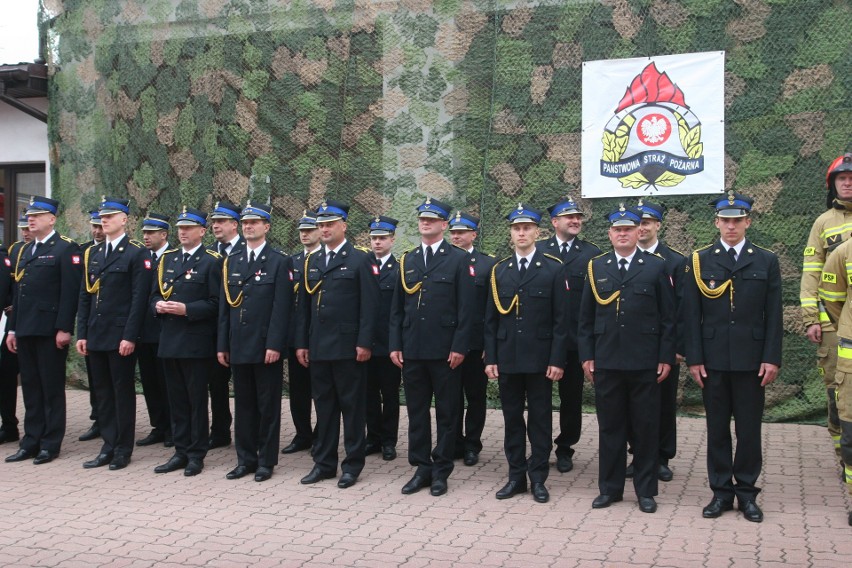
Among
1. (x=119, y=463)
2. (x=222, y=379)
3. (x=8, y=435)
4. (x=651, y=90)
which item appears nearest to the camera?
(x=119, y=463)

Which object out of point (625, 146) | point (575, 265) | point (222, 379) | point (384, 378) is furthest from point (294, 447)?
point (625, 146)

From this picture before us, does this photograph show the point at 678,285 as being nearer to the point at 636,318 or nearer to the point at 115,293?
Result: the point at 636,318

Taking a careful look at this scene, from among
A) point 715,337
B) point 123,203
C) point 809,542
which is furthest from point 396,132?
point 809,542

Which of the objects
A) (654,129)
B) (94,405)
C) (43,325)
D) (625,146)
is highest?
(654,129)

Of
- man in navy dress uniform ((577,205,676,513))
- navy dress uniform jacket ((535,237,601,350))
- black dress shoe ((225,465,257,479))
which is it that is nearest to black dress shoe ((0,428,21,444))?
black dress shoe ((225,465,257,479))

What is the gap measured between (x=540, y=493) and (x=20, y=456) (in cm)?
415

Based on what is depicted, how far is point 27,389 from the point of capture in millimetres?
7523

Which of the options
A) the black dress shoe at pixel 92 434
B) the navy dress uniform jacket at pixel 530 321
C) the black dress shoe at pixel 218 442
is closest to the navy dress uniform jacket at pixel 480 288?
the navy dress uniform jacket at pixel 530 321

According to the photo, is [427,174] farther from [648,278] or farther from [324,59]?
[648,278]

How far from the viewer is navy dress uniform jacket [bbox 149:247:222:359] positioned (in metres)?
6.87

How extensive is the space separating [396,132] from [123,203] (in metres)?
3.07

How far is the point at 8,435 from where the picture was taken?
815 cm

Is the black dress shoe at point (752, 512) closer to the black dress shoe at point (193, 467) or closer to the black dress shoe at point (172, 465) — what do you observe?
the black dress shoe at point (193, 467)

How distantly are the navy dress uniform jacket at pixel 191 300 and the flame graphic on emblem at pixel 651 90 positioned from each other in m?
Result: 4.09
